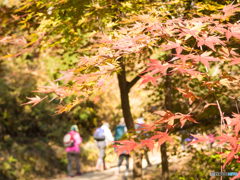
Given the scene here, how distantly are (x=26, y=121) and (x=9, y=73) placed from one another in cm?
226

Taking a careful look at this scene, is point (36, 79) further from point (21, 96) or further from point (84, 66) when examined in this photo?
point (84, 66)

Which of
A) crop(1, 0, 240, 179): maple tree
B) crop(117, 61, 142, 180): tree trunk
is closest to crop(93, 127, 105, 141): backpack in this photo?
crop(117, 61, 142, 180): tree trunk

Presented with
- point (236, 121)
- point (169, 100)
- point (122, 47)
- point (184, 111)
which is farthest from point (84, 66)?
point (184, 111)

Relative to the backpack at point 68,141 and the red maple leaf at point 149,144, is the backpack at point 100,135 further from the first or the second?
the red maple leaf at point 149,144

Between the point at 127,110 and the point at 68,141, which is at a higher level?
the point at 127,110

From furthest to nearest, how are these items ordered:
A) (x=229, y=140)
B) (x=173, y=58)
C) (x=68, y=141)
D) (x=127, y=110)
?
(x=68, y=141), (x=127, y=110), (x=173, y=58), (x=229, y=140)

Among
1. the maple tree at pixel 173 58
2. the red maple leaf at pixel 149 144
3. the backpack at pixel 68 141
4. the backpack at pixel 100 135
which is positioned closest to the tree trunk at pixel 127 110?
the maple tree at pixel 173 58

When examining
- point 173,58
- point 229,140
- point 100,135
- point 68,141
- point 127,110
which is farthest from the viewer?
point 100,135

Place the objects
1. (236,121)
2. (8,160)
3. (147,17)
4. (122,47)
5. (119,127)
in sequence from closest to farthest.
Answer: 1. (236,121)
2. (122,47)
3. (147,17)
4. (119,127)
5. (8,160)

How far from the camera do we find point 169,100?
4.36 metres

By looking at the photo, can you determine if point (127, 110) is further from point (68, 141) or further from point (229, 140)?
point (68, 141)

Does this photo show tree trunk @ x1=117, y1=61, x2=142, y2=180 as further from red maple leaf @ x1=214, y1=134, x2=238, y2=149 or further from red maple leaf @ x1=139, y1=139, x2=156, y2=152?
red maple leaf @ x1=214, y1=134, x2=238, y2=149

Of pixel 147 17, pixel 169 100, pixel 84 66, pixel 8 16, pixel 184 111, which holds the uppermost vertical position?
pixel 8 16

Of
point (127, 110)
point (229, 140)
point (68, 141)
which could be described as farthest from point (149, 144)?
point (68, 141)
